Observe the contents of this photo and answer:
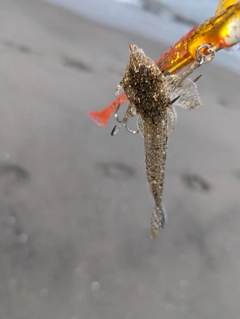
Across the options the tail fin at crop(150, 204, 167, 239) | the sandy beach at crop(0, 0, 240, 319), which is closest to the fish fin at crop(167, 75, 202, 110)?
the tail fin at crop(150, 204, 167, 239)

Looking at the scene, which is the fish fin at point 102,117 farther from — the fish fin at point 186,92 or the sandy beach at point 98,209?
the sandy beach at point 98,209

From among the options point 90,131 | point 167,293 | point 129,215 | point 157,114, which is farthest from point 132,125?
point 157,114

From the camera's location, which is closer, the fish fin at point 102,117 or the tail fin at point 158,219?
the fish fin at point 102,117

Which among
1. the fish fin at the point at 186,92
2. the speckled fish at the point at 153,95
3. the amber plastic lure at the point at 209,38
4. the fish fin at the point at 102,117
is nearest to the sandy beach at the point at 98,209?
the fish fin at the point at 102,117

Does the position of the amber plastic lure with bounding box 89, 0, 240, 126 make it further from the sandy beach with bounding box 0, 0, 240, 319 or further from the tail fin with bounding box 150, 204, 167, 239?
the sandy beach with bounding box 0, 0, 240, 319

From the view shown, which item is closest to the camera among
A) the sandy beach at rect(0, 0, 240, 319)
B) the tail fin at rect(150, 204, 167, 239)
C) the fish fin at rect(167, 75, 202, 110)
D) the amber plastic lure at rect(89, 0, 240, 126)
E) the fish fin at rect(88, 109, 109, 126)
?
the amber plastic lure at rect(89, 0, 240, 126)

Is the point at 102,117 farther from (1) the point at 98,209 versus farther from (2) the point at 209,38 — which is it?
(1) the point at 98,209

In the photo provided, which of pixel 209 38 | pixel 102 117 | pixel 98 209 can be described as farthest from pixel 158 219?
pixel 98 209
